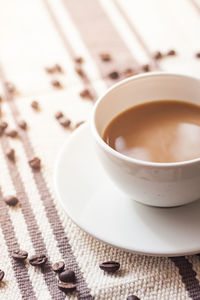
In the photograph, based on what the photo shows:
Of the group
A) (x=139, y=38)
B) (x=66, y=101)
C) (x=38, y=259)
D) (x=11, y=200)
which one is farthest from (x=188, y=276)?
(x=139, y=38)

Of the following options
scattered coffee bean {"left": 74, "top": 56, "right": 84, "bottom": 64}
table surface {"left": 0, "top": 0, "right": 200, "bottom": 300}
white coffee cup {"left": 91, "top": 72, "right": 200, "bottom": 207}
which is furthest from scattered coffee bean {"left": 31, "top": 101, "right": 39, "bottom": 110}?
white coffee cup {"left": 91, "top": 72, "right": 200, "bottom": 207}

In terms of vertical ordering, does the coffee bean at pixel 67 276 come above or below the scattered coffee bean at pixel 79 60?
below

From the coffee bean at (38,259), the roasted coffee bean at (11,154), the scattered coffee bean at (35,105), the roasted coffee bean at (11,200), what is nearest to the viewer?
the coffee bean at (38,259)

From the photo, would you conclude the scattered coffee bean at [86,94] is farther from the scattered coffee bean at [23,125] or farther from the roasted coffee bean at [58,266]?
the roasted coffee bean at [58,266]

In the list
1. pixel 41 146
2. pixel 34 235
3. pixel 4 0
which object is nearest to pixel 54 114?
pixel 41 146

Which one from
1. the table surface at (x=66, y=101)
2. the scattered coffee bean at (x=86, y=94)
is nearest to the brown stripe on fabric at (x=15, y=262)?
the table surface at (x=66, y=101)

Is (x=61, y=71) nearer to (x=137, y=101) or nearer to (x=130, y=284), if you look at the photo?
(x=137, y=101)

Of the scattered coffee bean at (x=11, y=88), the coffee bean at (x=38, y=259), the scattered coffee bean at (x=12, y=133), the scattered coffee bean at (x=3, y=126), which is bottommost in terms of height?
the coffee bean at (x=38, y=259)

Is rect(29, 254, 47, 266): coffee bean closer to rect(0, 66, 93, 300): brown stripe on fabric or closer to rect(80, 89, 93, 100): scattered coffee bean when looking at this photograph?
rect(0, 66, 93, 300): brown stripe on fabric
